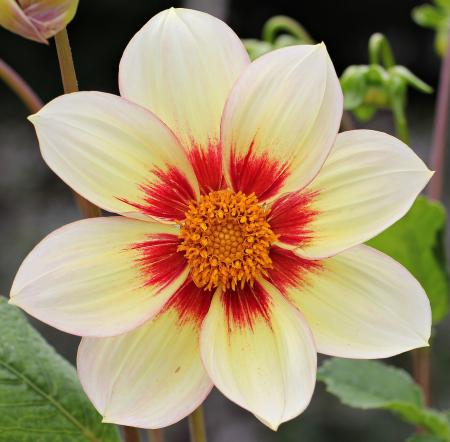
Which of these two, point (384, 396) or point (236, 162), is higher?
point (236, 162)

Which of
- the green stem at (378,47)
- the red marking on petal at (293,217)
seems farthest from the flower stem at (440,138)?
the red marking on petal at (293,217)

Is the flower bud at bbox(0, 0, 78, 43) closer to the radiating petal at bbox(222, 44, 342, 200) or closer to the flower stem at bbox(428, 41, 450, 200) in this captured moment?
the radiating petal at bbox(222, 44, 342, 200)

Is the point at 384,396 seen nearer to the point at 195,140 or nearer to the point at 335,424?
the point at 195,140

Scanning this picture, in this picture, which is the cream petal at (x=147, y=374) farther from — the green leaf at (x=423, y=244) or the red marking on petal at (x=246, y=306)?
the green leaf at (x=423, y=244)

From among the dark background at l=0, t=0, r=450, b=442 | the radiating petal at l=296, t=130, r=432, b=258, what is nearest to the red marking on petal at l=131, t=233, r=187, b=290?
the radiating petal at l=296, t=130, r=432, b=258

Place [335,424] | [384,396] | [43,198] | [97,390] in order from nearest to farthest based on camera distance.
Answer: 1. [97,390]
2. [384,396]
3. [335,424]
4. [43,198]

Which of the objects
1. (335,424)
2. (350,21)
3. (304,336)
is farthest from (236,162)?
(350,21)

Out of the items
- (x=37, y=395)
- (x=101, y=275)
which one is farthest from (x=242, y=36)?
(x=101, y=275)
